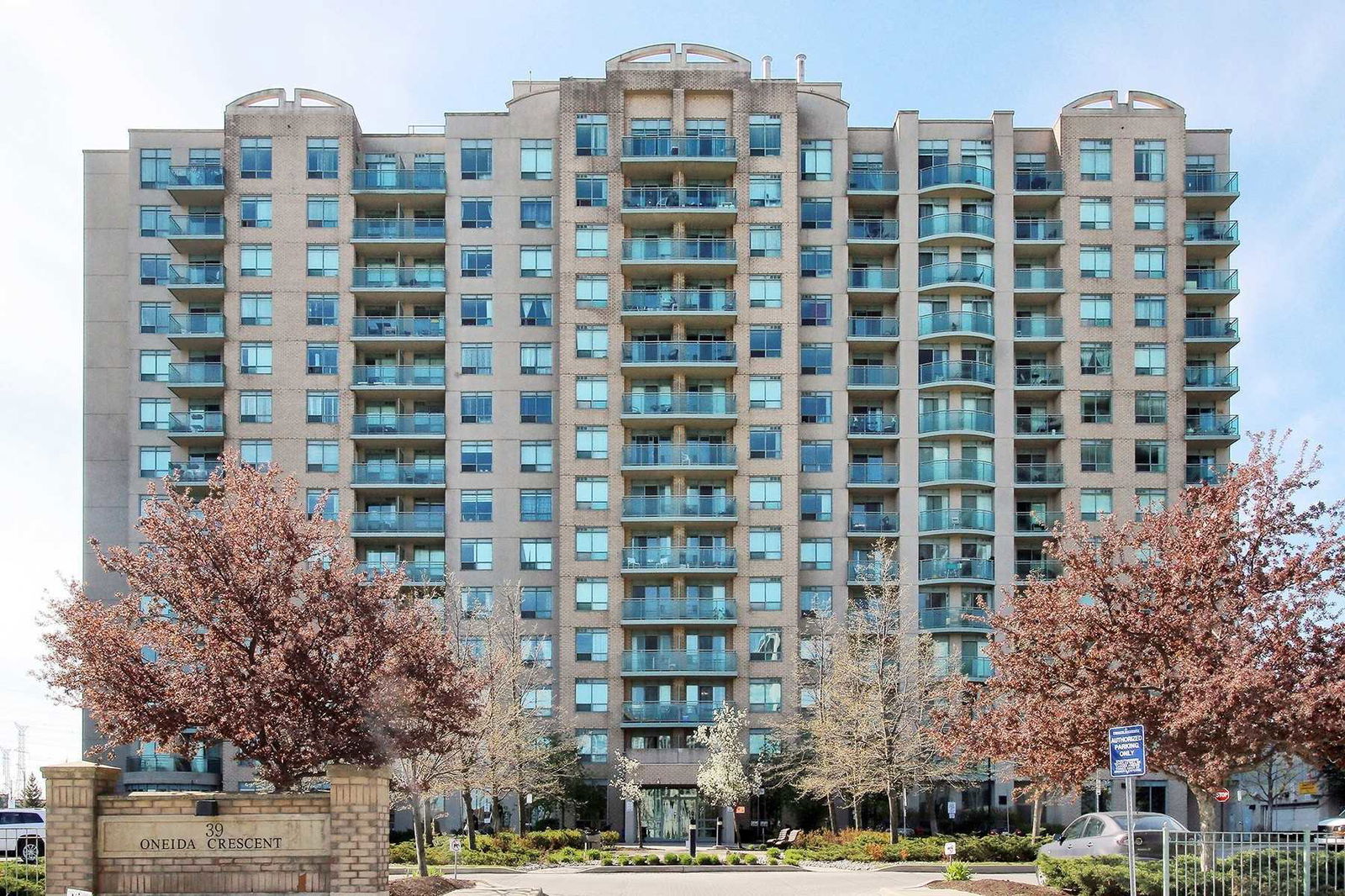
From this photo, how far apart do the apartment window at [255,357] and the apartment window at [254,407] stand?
1.23 meters

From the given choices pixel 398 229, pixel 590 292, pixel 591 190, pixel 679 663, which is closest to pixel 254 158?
pixel 398 229

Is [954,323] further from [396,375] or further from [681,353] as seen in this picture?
[396,375]

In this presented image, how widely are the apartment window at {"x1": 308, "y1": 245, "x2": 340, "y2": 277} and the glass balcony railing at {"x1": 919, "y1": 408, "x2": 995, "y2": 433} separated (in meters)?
32.4

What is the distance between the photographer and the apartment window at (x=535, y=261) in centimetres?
7575

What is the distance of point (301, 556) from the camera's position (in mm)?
27391

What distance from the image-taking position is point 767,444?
242ft

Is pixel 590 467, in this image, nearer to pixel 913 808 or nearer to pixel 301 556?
pixel 913 808

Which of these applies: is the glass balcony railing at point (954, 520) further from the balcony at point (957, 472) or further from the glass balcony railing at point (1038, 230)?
the glass balcony railing at point (1038, 230)

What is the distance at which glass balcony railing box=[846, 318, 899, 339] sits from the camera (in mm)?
75500

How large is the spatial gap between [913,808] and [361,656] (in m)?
48.5

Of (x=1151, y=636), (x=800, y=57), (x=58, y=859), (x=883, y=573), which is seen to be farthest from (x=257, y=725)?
(x=800, y=57)

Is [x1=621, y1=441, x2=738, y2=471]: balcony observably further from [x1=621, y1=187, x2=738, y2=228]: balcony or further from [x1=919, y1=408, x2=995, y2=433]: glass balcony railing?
[x1=621, y1=187, x2=738, y2=228]: balcony

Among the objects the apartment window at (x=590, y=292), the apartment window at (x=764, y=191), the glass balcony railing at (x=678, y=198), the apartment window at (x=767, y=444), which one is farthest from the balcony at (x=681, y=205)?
the apartment window at (x=767, y=444)

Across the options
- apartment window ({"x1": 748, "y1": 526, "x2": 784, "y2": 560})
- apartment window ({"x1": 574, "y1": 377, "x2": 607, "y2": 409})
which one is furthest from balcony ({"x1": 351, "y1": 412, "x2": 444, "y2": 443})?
apartment window ({"x1": 748, "y1": 526, "x2": 784, "y2": 560})
